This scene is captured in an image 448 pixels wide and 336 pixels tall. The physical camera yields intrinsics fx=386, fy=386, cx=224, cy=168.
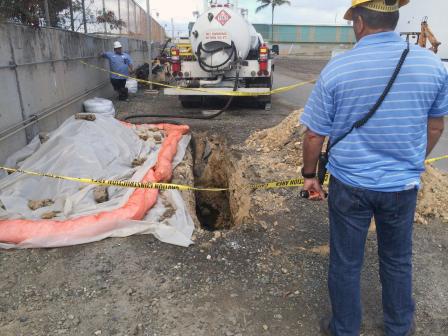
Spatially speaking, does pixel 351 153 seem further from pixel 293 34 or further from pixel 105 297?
pixel 293 34

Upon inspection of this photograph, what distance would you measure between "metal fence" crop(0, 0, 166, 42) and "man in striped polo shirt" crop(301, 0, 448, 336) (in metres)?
5.38

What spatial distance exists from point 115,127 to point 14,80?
5.74 ft

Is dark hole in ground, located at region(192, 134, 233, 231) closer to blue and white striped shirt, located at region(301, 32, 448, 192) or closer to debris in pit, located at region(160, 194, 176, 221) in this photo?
debris in pit, located at region(160, 194, 176, 221)

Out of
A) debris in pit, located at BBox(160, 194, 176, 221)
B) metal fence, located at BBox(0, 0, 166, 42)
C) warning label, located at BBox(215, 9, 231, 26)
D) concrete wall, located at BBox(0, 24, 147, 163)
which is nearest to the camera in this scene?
debris in pit, located at BBox(160, 194, 176, 221)

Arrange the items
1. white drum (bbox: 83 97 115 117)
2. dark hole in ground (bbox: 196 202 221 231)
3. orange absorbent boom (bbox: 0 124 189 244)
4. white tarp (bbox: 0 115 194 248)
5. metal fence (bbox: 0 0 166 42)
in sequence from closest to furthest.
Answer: orange absorbent boom (bbox: 0 124 189 244) < white tarp (bbox: 0 115 194 248) < metal fence (bbox: 0 0 166 42) < dark hole in ground (bbox: 196 202 221 231) < white drum (bbox: 83 97 115 117)

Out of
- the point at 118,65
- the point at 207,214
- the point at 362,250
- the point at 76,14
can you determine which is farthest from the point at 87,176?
the point at 118,65

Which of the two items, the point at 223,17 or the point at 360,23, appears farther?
the point at 223,17

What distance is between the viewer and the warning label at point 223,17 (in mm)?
9633

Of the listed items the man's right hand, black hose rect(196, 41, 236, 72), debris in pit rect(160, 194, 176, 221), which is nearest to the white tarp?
debris in pit rect(160, 194, 176, 221)

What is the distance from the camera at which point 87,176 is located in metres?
5.14

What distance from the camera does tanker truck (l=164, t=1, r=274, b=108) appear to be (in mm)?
9703

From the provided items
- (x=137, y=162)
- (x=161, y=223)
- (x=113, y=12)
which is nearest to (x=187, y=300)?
(x=161, y=223)

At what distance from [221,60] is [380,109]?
825 centimetres

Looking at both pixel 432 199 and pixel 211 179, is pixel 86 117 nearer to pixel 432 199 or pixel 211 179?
pixel 211 179
